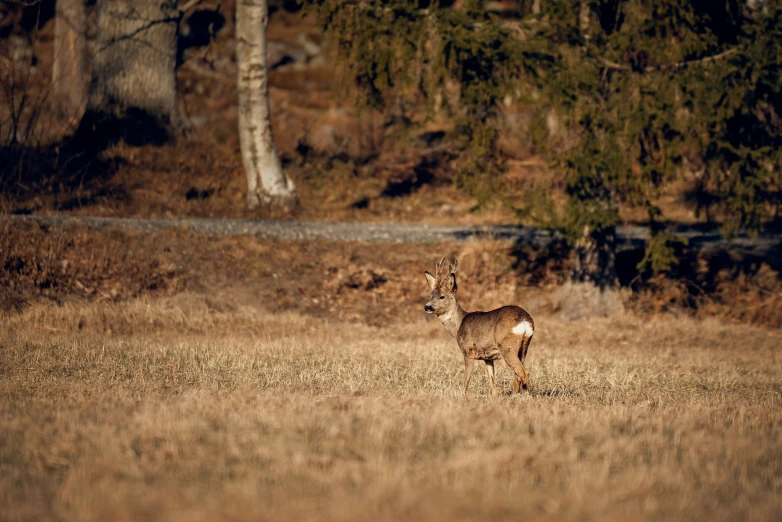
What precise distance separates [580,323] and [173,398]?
9.80 meters

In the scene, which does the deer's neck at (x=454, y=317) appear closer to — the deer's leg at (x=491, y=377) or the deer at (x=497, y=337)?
the deer at (x=497, y=337)

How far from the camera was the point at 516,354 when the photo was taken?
985 cm

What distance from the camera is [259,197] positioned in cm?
2209

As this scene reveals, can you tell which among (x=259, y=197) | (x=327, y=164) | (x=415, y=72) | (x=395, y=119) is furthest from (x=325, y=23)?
(x=395, y=119)

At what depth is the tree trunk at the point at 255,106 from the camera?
20.9 metres

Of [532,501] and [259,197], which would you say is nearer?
[532,501]

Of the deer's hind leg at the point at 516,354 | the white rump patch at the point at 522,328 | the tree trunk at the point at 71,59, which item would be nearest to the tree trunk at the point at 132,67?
the tree trunk at the point at 71,59

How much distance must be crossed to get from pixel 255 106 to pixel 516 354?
42.4 ft

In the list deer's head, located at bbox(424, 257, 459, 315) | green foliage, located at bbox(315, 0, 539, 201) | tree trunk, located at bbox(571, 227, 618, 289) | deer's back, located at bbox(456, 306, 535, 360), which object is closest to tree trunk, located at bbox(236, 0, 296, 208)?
green foliage, located at bbox(315, 0, 539, 201)

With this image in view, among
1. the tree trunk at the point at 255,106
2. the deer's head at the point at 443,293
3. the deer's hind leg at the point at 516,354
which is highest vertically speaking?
the tree trunk at the point at 255,106

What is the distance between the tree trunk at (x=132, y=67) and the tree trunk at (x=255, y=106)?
3816mm

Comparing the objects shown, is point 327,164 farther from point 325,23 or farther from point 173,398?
point 173,398

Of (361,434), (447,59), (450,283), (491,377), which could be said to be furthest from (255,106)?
(361,434)

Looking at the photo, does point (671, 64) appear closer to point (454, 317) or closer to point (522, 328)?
point (454, 317)
